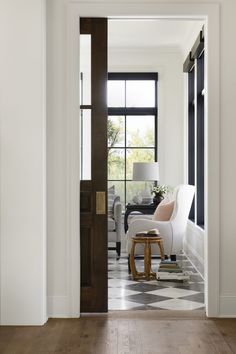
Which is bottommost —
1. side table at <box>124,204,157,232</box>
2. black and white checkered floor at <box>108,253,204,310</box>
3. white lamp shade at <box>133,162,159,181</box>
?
black and white checkered floor at <box>108,253,204,310</box>

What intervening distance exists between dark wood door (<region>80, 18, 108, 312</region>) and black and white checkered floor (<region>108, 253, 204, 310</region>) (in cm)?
42

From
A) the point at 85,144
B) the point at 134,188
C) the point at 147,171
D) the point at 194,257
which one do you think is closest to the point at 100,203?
the point at 85,144

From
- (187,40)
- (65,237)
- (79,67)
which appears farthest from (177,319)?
(187,40)

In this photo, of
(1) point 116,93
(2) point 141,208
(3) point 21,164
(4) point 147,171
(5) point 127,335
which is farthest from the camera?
(1) point 116,93

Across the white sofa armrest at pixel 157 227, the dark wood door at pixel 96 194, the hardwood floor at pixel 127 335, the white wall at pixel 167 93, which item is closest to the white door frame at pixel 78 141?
the dark wood door at pixel 96 194

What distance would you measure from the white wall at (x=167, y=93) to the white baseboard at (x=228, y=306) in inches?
210

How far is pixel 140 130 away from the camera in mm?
10805

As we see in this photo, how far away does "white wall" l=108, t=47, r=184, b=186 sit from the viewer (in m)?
10.6

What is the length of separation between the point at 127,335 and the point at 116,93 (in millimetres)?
6655

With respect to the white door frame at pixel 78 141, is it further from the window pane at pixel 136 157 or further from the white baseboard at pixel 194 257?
the window pane at pixel 136 157

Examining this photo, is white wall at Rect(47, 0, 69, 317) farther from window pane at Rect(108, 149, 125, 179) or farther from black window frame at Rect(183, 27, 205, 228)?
window pane at Rect(108, 149, 125, 179)

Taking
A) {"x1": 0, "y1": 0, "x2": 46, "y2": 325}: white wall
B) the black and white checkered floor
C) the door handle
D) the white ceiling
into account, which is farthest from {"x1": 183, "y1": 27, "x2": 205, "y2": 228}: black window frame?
{"x1": 0, "y1": 0, "x2": 46, "y2": 325}: white wall

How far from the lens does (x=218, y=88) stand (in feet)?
17.4

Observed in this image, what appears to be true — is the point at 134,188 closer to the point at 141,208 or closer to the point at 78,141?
the point at 141,208
